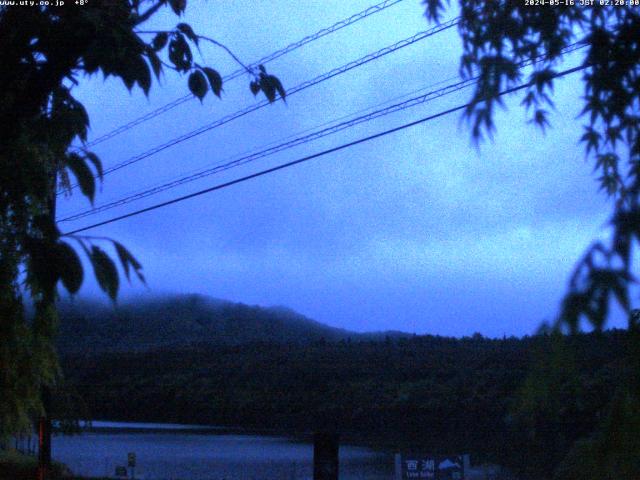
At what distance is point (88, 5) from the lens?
5.54m

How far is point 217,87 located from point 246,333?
24.2 metres

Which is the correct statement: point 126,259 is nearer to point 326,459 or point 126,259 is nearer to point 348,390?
point 326,459

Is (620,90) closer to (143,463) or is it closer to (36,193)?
(36,193)

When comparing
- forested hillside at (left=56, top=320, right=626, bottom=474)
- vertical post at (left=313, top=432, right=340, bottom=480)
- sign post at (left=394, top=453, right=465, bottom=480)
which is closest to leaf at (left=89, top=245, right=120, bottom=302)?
forested hillside at (left=56, top=320, right=626, bottom=474)

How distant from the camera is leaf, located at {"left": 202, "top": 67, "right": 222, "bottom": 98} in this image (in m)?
5.58

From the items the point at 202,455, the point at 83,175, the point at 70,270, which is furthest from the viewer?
the point at 202,455

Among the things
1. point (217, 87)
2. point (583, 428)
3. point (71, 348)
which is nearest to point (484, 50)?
point (217, 87)

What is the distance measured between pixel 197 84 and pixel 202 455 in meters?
17.4

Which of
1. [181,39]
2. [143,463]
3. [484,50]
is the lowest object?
[143,463]

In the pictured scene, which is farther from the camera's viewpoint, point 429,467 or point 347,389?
point 347,389

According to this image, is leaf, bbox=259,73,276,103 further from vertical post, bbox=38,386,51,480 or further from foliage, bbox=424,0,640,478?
vertical post, bbox=38,386,51,480

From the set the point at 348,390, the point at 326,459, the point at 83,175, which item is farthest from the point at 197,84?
the point at 348,390

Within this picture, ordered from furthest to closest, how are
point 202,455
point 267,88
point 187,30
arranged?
point 202,455, point 267,88, point 187,30

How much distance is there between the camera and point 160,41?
5848mm
